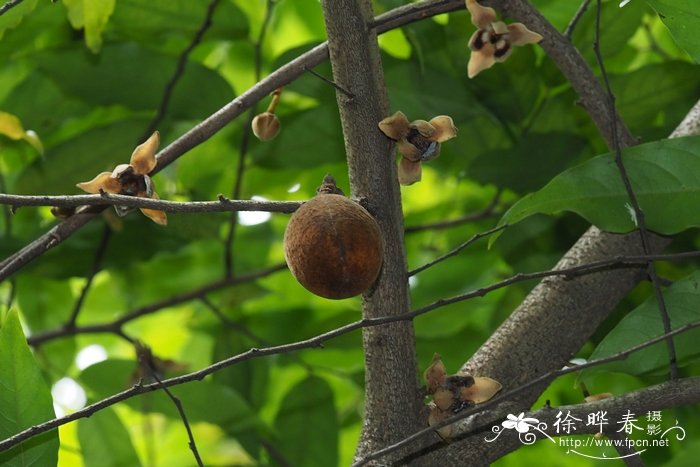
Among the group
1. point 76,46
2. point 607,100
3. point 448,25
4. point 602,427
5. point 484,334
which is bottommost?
point 602,427

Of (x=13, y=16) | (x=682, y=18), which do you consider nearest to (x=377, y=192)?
(x=682, y=18)

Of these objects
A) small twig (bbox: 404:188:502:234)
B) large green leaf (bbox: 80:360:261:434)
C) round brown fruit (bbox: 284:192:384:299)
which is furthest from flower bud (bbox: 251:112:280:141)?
small twig (bbox: 404:188:502:234)

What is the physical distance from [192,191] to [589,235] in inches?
31.1

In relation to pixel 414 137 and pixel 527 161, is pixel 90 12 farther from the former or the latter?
pixel 527 161

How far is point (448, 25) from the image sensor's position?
4.78ft

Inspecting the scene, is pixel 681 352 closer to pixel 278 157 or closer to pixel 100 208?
pixel 100 208

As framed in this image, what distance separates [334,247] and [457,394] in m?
0.27

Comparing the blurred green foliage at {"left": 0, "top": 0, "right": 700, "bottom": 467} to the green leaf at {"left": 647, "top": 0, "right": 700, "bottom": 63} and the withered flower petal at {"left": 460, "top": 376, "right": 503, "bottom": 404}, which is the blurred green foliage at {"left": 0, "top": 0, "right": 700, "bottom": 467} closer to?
the green leaf at {"left": 647, "top": 0, "right": 700, "bottom": 63}

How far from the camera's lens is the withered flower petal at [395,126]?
94cm

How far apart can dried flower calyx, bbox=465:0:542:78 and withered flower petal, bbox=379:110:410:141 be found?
4.6 inches

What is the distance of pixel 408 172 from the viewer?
989 millimetres

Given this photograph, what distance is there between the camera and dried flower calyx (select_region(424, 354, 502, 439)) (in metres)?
0.98

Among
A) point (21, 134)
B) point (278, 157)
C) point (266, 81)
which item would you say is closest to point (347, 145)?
point (266, 81)

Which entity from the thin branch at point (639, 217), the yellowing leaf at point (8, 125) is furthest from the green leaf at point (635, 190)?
the yellowing leaf at point (8, 125)
